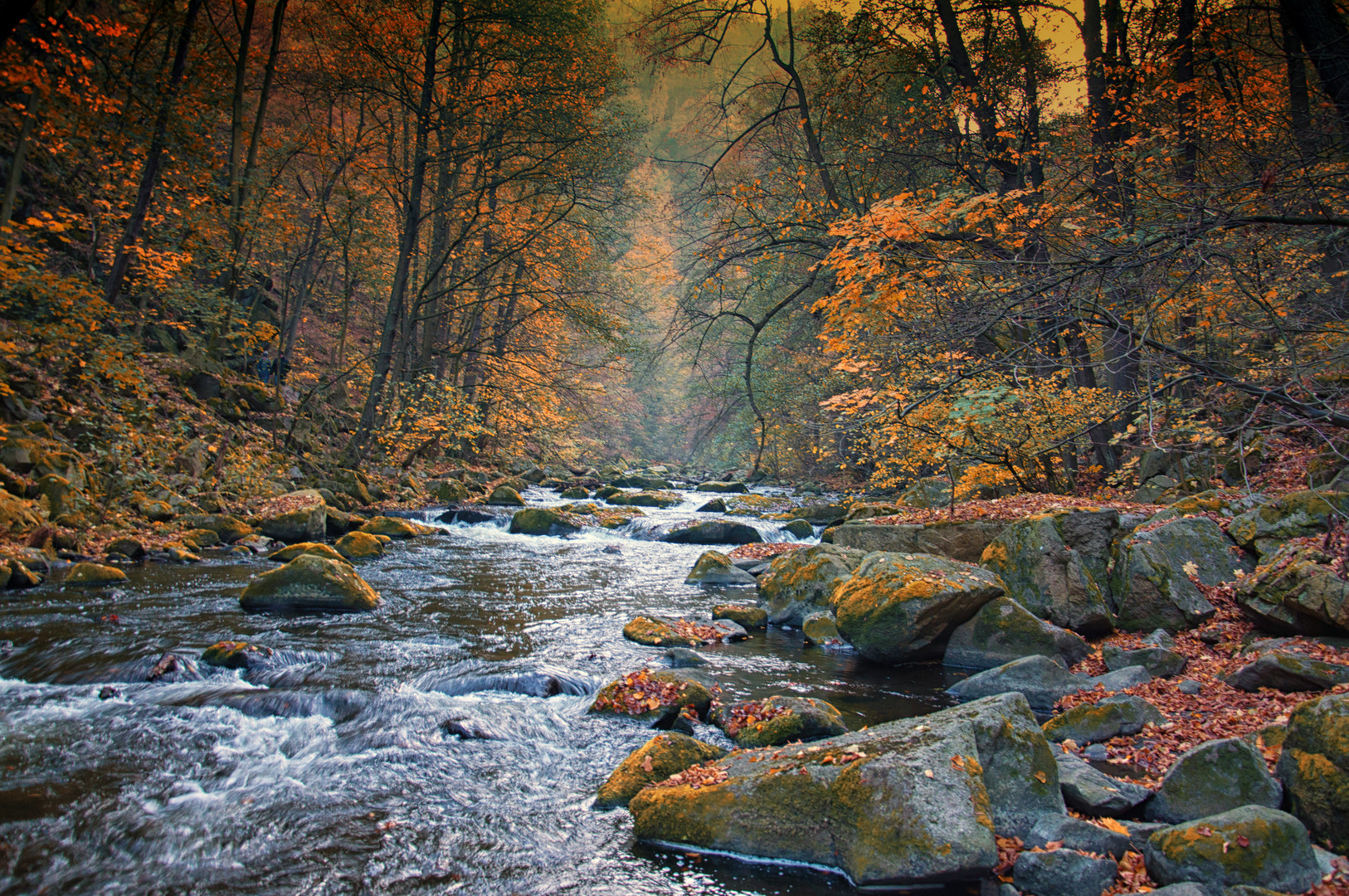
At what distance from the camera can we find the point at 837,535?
10.6 m

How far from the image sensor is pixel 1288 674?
14.2ft

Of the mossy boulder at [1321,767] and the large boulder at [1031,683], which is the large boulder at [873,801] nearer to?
the mossy boulder at [1321,767]

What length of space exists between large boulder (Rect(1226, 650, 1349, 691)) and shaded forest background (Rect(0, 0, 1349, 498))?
160 centimetres

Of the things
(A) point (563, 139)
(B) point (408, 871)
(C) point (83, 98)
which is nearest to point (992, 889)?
(B) point (408, 871)

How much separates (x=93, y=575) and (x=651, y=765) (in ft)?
25.8

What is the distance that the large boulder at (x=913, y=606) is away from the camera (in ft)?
21.1

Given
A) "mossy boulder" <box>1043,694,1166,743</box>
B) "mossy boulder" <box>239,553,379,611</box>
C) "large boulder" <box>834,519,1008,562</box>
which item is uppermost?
"mossy boulder" <box>239,553,379,611</box>

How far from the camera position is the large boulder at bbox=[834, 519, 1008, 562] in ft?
28.6

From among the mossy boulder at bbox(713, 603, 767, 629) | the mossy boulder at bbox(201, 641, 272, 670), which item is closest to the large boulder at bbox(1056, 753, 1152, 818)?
the mossy boulder at bbox(713, 603, 767, 629)

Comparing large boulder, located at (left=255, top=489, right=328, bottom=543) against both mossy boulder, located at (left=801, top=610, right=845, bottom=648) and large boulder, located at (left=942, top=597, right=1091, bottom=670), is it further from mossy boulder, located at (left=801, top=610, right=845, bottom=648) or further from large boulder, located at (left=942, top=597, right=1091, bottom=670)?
large boulder, located at (left=942, top=597, right=1091, bottom=670)

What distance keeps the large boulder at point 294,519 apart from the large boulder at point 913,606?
979 centimetres

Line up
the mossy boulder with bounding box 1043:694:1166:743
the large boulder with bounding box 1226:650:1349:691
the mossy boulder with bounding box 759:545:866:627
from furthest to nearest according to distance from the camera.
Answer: the mossy boulder with bounding box 759:545:866:627
the mossy boulder with bounding box 1043:694:1166:743
the large boulder with bounding box 1226:650:1349:691

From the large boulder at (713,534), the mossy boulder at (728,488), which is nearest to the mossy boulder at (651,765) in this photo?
the large boulder at (713,534)

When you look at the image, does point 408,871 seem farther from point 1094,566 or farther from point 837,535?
point 837,535
